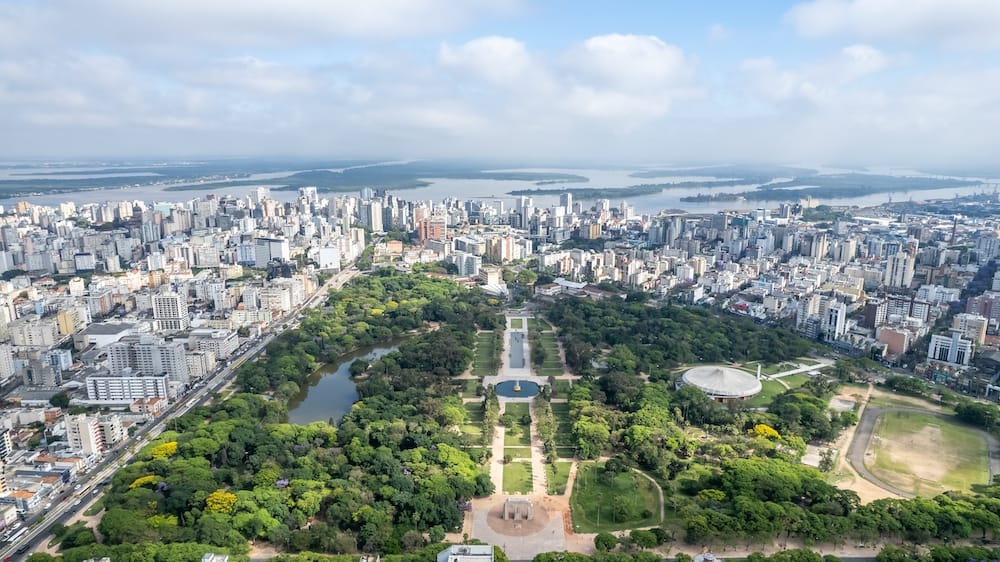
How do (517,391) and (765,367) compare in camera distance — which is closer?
(517,391)

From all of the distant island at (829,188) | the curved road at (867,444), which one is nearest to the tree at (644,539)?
the curved road at (867,444)

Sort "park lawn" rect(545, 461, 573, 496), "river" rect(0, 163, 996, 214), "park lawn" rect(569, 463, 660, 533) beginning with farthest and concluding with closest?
1. "river" rect(0, 163, 996, 214)
2. "park lawn" rect(545, 461, 573, 496)
3. "park lawn" rect(569, 463, 660, 533)

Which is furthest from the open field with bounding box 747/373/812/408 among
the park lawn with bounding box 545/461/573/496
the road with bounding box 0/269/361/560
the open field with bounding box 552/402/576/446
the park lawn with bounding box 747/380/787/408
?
the road with bounding box 0/269/361/560

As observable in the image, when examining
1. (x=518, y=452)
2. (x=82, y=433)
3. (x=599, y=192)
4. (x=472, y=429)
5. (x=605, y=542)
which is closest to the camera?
(x=605, y=542)

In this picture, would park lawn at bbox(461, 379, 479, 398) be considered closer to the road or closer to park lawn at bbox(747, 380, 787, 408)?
the road

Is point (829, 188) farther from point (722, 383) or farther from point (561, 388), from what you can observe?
point (561, 388)

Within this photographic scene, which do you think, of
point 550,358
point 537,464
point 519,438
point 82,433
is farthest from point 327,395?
point 537,464

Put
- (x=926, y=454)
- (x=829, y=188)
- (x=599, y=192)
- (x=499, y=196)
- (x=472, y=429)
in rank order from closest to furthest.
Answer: (x=926, y=454) < (x=472, y=429) < (x=599, y=192) < (x=499, y=196) < (x=829, y=188)
